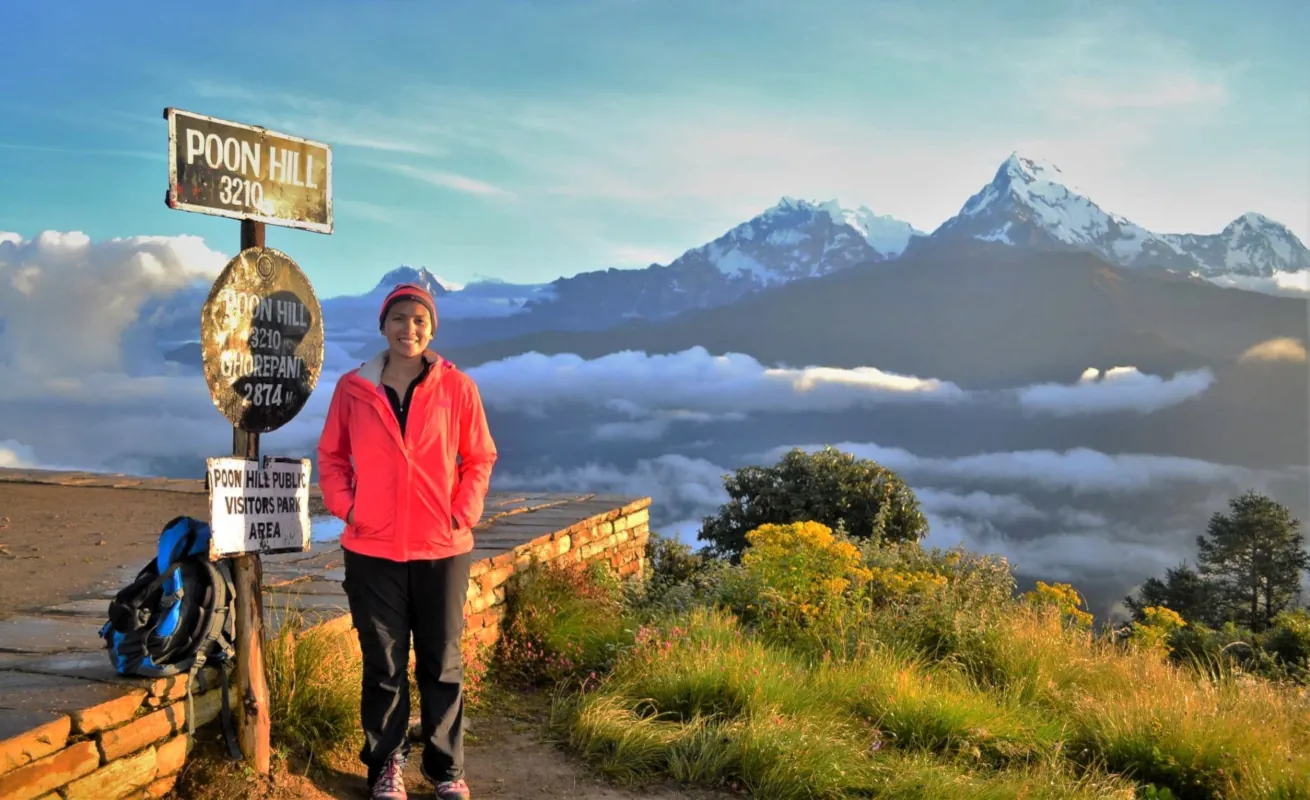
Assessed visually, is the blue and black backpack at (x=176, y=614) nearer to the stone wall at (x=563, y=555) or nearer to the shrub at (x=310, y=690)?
the shrub at (x=310, y=690)

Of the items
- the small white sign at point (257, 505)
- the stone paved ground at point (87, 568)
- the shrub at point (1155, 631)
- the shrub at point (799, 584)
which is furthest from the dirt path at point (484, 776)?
the shrub at point (1155, 631)

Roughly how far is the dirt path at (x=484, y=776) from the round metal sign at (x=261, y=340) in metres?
1.49

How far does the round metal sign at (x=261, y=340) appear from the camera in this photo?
414cm

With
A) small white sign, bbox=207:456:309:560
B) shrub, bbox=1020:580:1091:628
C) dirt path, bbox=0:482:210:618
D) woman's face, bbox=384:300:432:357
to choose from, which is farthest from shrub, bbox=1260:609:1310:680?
dirt path, bbox=0:482:210:618

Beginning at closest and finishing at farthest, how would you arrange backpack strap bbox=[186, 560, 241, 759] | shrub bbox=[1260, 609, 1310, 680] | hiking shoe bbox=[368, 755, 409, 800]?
backpack strap bbox=[186, 560, 241, 759] → hiking shoe bbox=[368, 755, 409, 800] → shrub bbox=[1260, 609, 1310, 680]

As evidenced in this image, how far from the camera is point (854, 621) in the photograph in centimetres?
724

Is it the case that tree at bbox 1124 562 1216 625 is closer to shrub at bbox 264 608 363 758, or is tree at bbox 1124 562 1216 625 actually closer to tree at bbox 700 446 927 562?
tree at bbox 700 446 927 562

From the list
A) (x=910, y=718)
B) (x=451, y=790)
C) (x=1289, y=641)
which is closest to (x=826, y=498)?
(x=1289, y=641)

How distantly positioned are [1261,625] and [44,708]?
26.5 m

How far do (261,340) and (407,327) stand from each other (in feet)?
2.20

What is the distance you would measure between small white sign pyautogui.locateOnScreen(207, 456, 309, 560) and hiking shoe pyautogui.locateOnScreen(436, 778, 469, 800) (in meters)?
1.29

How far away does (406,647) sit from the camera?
174 inches

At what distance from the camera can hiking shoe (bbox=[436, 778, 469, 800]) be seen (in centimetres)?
447

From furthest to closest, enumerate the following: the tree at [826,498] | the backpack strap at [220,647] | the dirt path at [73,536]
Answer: the tree at [826,498]
the dirt path at [73,536]
the backpack strap at [220,647]
